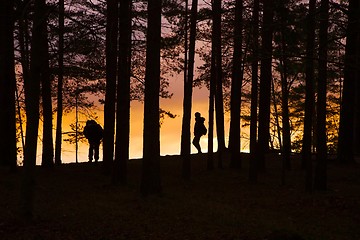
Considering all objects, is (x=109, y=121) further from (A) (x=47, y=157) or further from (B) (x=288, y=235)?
(B) (x=288, y=235)

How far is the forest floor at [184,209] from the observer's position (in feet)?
30.6

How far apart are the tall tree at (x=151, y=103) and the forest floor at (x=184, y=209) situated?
0.70 meters

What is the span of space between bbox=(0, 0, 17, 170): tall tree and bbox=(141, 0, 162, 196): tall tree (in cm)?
504

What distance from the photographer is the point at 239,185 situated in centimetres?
1603

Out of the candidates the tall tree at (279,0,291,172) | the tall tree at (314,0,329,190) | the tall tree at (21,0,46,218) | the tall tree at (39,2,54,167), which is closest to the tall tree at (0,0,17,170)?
the tall tree at (39,2,54,167)

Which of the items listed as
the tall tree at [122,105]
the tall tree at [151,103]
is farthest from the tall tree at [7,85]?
the tall tree at [151,103]

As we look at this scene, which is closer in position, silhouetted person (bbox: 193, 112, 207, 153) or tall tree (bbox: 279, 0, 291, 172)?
tall tree (bbox: 279, 0, 291, 172)

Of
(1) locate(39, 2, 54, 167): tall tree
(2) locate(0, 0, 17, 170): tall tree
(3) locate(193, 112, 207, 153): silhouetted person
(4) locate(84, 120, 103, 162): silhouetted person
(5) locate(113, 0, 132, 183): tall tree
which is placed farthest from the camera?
(3) locate(193, 112, 207, 153): silhouetted person

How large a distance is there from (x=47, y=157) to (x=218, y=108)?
855 centimetres

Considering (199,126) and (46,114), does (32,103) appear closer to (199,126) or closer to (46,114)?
(46,114)

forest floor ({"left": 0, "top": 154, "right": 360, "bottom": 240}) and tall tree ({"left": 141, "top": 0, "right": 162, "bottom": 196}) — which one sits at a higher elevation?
tall tree ({"left": 141, "top": 0, "right": 162, "bottom": 196})

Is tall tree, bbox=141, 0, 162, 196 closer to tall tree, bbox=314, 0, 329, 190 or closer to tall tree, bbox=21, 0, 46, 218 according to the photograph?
tall tree, bbox=21, 0, 46, 218

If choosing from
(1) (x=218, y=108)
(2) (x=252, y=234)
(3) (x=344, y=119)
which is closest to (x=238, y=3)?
(1) (x=218, y=108)

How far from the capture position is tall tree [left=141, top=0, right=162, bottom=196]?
503 inches
